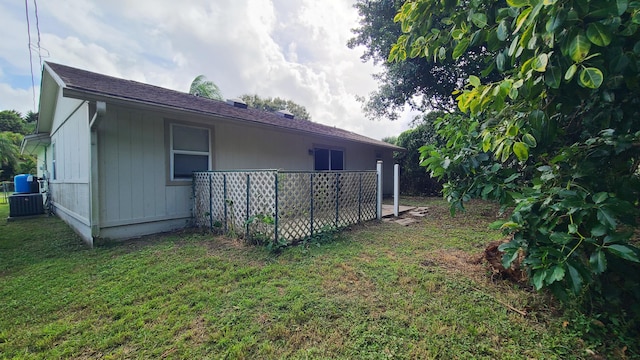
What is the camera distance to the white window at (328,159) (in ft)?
31.9

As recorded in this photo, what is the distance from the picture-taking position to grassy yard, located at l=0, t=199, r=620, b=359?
2.03 meters

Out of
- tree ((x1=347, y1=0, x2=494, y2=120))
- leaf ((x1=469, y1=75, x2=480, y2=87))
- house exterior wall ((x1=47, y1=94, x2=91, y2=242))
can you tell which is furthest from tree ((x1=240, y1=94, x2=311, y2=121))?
leaf ((x1=469, y1=75, x2=480, y2=87))

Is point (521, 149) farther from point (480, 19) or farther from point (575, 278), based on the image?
point (480, 19)

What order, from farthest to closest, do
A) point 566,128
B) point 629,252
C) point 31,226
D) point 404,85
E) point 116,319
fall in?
1. point 404,85
2. point 31,226
3. point 116,319
4. point 566,128
5. point 629,252

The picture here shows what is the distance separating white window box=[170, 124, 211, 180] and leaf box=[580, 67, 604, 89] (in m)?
6.43

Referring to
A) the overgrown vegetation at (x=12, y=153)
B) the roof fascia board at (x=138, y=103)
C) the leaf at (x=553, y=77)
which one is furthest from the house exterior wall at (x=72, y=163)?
the overgrown vegetation at (x=12, y=153)

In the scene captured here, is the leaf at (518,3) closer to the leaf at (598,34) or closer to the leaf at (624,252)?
the leaf at (598,34)

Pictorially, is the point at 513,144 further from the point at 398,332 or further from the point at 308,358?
the point at 308,358

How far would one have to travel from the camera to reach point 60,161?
772 cm

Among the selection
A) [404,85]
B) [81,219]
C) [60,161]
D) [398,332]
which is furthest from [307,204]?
[60,161]

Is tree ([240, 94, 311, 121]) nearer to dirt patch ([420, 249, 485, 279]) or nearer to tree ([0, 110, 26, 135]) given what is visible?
tree ([0, 110, 26, 135])

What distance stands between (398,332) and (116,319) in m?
2.64

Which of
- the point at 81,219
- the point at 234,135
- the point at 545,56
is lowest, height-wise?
the point at 81,219

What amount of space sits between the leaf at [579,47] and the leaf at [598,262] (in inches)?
41.0
